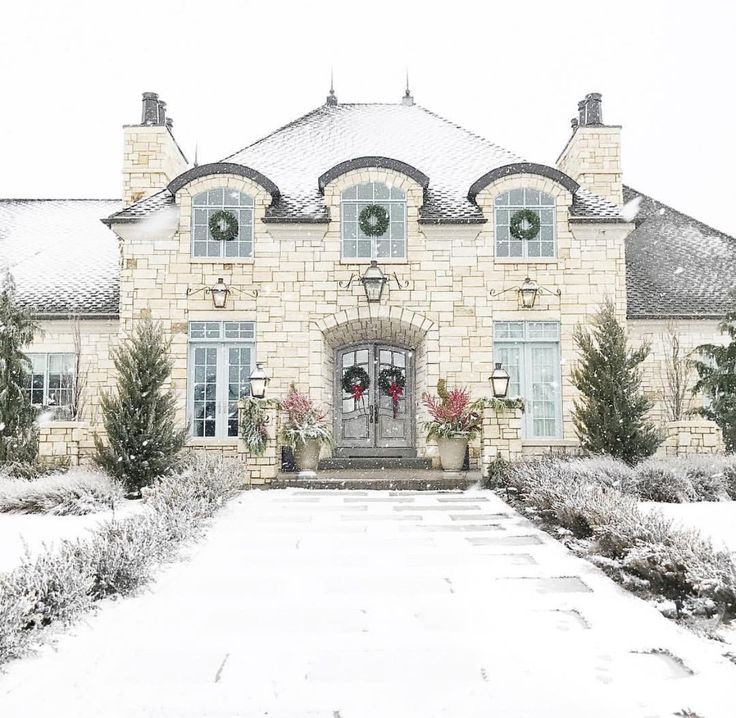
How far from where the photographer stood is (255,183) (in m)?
13.4

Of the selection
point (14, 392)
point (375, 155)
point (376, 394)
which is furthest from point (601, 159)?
point (14, 392)

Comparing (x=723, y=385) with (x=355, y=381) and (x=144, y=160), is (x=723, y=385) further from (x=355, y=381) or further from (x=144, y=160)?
(x=144, y=160)

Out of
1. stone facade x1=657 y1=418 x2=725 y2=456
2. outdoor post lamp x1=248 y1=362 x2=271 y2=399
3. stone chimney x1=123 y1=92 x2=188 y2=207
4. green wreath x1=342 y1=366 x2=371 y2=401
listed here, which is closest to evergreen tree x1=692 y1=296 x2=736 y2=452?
stone facade x1=657 y1=418 x2=725 y2=456

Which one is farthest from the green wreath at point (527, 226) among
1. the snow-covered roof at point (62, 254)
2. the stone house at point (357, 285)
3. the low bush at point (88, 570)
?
the low bush at point (88, 570)

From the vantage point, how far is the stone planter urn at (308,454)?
11.8 metres

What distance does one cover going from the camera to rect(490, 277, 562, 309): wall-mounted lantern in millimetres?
13016

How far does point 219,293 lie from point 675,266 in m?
9.54

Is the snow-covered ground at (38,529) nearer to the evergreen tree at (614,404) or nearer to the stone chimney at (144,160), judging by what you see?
the evergreen tree at (614,404)

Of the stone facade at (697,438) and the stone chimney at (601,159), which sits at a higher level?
the stone chimney at (601,159)

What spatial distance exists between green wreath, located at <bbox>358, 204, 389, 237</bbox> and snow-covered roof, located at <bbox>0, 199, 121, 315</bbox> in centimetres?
513

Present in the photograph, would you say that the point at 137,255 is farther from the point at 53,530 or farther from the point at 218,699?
the point at 218,699

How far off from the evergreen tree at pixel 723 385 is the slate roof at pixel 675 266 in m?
1.61

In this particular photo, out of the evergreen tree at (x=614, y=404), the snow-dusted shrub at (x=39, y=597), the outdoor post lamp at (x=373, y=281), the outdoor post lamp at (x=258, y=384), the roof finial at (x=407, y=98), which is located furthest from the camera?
the roof finial at (x=407, y=98)

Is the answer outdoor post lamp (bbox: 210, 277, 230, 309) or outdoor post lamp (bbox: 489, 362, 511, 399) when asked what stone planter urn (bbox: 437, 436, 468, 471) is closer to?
outdoor post lamp (bbox: 489, 362, 511, 399)
